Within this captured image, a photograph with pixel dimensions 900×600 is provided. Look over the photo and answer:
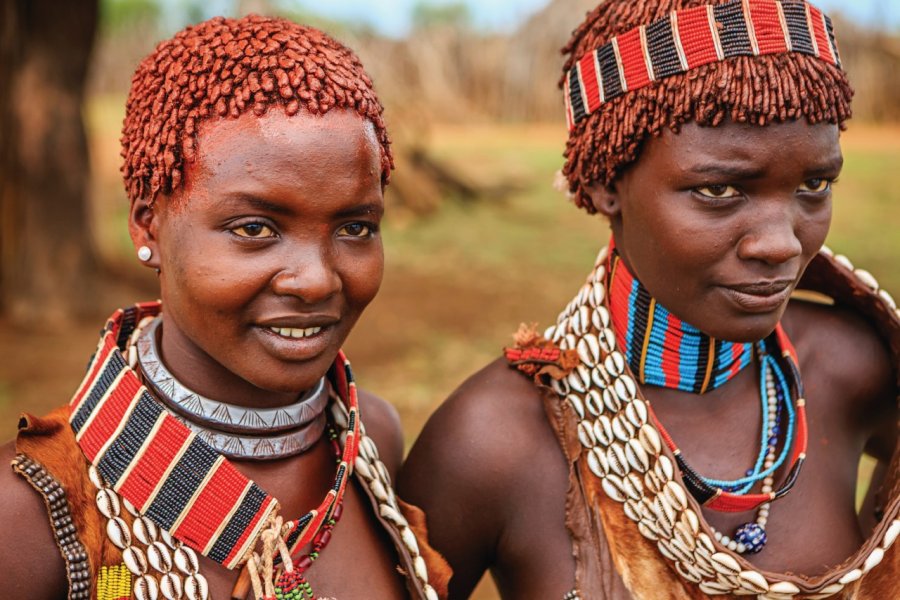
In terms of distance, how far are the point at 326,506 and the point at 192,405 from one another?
1.05 ft

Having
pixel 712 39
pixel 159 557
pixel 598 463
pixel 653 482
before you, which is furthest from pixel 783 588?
pixel 159 557

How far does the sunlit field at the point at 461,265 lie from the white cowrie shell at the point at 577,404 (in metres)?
2.64

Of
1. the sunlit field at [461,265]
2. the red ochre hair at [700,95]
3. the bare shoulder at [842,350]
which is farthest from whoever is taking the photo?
the sunlit field at [461,265]

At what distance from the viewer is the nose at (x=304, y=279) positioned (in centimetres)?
169

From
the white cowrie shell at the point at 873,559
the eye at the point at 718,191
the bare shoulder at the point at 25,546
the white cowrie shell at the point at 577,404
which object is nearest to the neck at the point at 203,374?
the bare shoulder at the point at 25,546

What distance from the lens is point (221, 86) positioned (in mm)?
1688

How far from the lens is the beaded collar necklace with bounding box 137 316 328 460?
181 cm

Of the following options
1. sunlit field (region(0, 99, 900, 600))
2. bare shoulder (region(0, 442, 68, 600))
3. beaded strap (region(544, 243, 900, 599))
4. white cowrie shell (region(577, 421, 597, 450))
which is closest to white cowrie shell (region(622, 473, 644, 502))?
beaded strap (region(544, 243, 900, 599))

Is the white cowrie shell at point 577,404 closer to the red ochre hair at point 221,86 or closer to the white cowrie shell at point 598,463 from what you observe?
the white cowrie shell at point 598,463

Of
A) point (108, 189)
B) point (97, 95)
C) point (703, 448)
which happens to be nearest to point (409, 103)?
point (108, 189)

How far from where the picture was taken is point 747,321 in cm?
205

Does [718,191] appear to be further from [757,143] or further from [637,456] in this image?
[637,456]

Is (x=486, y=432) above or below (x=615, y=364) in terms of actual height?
below

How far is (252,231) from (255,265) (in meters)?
0.06
